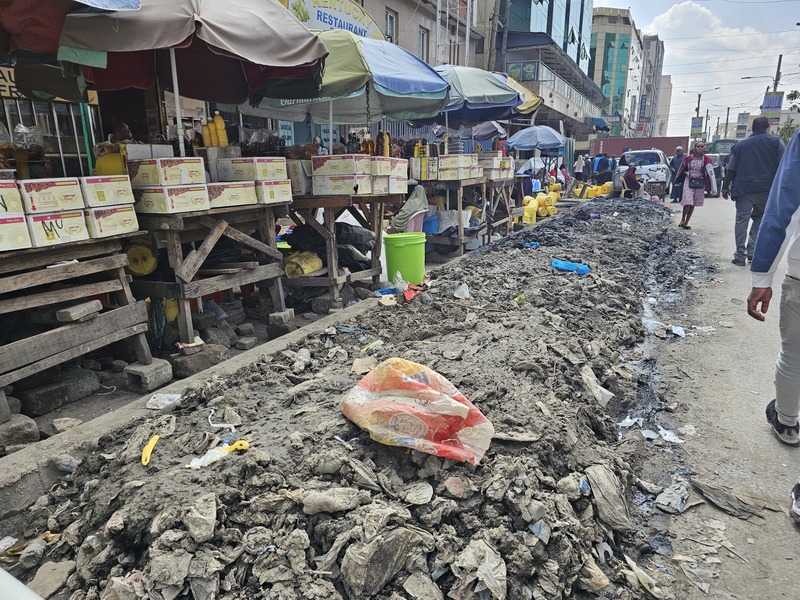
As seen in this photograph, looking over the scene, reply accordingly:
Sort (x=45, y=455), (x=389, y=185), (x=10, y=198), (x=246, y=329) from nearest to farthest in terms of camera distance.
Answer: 1. (x=45, y=455)
2. (x=10, y=198)
3. (x=246, y=329)
4. (x=389, y=185)

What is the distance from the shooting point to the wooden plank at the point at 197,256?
4.77m

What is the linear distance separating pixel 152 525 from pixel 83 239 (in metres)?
2.46

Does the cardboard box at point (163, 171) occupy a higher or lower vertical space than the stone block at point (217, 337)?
higher

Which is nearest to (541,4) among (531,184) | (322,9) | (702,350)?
(531,184)

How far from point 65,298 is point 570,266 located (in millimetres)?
7008

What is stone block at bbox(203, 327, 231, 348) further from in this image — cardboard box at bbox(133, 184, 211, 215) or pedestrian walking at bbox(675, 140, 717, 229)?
pedestrian walking at bbox(675, 140, 717, 229)

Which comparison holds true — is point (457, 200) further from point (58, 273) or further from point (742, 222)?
point (58, 273)

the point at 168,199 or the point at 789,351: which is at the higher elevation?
the point at 168,199

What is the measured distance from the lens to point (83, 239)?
394 centimetres

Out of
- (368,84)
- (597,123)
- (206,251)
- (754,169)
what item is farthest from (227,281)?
(597,123)

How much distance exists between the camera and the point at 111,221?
4137 millimetres

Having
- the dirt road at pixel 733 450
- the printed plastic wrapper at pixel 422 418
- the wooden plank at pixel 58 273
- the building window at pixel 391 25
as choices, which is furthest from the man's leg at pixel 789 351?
the building window at pixel 391 25

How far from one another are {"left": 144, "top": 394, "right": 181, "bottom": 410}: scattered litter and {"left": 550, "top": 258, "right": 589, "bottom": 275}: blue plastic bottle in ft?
20.6

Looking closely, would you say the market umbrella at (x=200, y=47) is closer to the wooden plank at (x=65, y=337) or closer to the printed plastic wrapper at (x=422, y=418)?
the wooden plank at (x=65, y=337)
